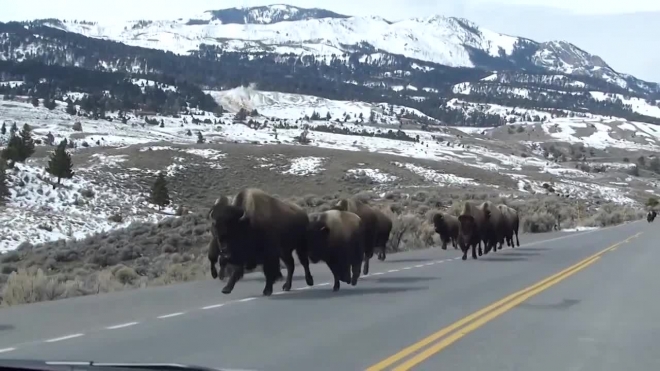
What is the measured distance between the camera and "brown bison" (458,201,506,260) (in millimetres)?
26297

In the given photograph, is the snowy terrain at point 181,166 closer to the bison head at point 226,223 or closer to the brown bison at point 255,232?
the brown bison at point 255,232

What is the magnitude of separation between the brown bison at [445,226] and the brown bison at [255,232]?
48.6ft

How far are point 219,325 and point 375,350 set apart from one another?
275 cm

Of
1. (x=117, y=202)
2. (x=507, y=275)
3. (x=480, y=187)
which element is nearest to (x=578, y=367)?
(x=507, y=275)

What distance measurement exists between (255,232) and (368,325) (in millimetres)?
3509

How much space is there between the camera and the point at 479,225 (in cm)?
2692

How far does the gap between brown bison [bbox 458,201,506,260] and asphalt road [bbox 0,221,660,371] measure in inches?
246

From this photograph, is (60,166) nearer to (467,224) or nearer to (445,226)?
(445,226)

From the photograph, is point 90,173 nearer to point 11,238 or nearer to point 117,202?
point 117,202

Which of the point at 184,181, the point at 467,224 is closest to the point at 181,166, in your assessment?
the point at 184,181

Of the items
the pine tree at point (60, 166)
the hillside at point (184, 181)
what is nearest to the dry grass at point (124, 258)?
the hillside at point (184, 181)

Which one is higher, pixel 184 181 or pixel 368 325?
pixel 368 325

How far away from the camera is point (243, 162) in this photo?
287ft

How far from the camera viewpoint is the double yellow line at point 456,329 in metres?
9.48
